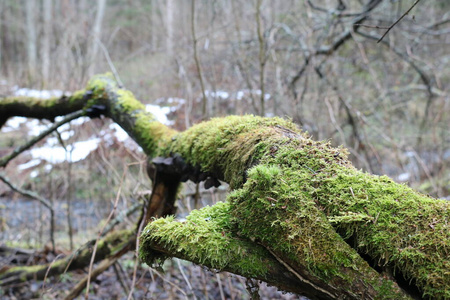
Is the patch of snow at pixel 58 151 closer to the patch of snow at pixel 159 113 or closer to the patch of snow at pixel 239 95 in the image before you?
the patch of snow at pixel 159 113

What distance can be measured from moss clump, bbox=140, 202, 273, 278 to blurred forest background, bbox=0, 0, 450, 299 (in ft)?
10.6

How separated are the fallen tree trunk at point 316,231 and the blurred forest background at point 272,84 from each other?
10.5ft

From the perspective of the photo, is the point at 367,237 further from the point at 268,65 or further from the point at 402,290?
the point at 268,65

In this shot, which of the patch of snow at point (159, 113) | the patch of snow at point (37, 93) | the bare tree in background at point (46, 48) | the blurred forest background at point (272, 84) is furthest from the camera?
the bare tree in background at point (46, 48)

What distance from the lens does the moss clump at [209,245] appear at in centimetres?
128

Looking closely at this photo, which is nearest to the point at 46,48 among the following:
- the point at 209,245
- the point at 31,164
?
the point at 31,164

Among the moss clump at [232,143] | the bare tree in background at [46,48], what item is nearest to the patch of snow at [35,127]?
the bare tree in background at [46,48]

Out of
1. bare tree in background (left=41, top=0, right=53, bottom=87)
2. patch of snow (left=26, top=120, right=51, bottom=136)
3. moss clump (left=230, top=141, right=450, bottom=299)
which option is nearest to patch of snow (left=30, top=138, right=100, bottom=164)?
patch of snow (left=26, top=120, right=51, bottom=136)

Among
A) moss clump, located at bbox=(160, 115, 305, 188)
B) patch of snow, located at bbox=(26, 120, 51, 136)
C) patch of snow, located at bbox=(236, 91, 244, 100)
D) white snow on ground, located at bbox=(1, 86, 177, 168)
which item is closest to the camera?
moss clump, located at bbox=(160, 115, 305, 188)

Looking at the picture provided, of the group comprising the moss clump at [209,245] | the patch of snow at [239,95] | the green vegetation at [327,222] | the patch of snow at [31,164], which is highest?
the patch of snow at [239,95]

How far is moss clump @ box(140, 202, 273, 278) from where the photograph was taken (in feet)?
4.19

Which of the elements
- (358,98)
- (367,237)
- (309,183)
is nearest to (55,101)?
(309,183)

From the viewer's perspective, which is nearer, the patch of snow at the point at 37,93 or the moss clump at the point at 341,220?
the moss clump at the point at 341,220

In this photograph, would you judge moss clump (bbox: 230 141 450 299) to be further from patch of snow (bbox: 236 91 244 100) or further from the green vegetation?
patch of snow (bbox: 236 91 244 100)
